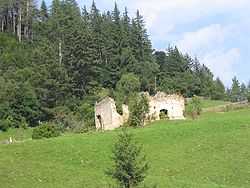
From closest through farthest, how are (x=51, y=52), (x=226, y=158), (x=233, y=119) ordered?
(x=226, y=158) < (x=233, y=119) < (x=51, y=52)

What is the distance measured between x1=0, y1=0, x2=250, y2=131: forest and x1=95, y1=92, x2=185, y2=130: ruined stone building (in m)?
2.52

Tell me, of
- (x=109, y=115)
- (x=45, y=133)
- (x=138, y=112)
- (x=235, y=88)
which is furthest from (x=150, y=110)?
(x=235, y=88)

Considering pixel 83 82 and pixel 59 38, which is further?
pixel 59 38

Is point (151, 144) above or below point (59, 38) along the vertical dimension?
below

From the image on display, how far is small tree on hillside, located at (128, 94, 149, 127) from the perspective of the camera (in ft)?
207

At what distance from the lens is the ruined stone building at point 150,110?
68688 mm

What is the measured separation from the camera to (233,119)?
177 ft

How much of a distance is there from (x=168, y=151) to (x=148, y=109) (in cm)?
2216

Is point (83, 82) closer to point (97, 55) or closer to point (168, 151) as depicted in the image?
point (97, 55)

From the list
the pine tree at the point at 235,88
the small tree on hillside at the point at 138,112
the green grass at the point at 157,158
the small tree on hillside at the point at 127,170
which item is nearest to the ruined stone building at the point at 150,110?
the small tree on hillside at the point at 138,112

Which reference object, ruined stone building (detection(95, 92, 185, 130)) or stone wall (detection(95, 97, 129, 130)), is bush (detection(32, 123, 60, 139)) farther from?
stone wall (detection(95, 97, 129, 130))

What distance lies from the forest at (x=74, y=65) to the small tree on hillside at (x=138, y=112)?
7744 mm

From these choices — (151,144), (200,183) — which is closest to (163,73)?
(151,144)

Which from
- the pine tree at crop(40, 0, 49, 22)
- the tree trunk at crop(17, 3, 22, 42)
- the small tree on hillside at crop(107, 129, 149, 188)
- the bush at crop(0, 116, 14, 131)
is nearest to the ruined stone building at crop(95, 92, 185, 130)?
the bush at crop(0, 116, 14, 131)
